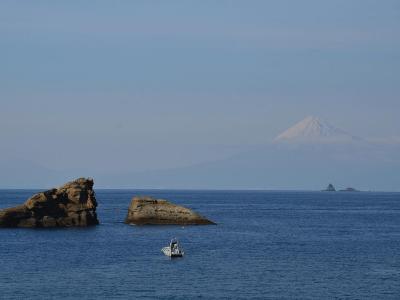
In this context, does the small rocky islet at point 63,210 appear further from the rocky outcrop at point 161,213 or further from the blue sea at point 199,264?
the blue sea at point 199,264

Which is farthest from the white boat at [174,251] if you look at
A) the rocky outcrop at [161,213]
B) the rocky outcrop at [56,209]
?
the rocky outcrop at [161,213]

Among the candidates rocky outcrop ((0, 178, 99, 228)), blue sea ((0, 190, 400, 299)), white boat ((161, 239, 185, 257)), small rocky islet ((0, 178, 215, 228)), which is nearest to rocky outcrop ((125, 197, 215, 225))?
small rocky islet ((0, 178, 215, 228))

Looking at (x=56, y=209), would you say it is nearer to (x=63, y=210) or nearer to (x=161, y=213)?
(x=63, y=210)

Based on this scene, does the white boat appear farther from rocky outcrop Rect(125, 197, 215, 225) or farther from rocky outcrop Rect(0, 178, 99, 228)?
rocky outcrop Rect(125, 197, 215, 225)

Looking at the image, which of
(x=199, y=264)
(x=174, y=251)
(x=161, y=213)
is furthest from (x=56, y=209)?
(x=199, y=264)

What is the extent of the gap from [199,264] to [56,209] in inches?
2234

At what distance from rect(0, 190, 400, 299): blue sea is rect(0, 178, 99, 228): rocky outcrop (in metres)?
4.31

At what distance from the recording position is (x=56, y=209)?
490 ft

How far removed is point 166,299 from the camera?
7431cm

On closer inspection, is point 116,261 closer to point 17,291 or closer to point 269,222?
point 17,291

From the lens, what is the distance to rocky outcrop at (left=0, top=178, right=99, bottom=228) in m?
147

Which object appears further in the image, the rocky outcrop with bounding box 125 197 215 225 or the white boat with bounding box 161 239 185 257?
the rocky outcrop with bounding box 125 197 215 225

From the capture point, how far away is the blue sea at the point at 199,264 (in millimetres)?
78688

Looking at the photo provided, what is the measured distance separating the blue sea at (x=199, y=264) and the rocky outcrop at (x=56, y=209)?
14.1ft
